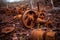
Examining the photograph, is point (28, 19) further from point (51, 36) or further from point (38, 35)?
point (51, 36)

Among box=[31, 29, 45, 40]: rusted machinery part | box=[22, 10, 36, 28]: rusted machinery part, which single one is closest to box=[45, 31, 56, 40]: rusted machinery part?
box=[31, 29, 45, 40]: rusted machinery part

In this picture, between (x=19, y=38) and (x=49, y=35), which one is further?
(x=19, y=38)

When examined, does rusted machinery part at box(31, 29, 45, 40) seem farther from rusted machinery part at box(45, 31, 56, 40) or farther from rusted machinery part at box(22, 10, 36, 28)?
rusted machinery part at box(22, 10, 36, 28)

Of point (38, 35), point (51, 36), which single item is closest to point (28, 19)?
point (38, 35)

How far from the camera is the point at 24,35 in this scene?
429 cm

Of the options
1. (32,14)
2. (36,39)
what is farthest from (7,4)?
(36,39)

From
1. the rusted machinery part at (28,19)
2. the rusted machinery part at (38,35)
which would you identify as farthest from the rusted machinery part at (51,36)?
the rusted machinery part at (28,19)

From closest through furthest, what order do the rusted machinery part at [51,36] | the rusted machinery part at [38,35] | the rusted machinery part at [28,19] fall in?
the rusted machinery part at [51,36]
the rusted machinery part at [38,35]
the rusted machinery part at [28,19]

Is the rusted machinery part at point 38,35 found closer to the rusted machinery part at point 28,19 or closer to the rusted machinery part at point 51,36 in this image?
the rusted machinery part at point 51,36

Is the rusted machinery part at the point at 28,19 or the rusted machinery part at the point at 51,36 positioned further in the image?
the rusted machinery part at the point at 28,19

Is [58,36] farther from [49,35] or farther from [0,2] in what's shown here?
[0,2]

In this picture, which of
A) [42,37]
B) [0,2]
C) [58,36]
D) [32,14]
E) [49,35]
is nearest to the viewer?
[58,36]

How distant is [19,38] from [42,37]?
3.68ft

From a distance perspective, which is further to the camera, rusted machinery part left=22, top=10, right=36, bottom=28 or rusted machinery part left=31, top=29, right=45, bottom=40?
rusted machinery part left=22, top=10, right=36, bottom=28
